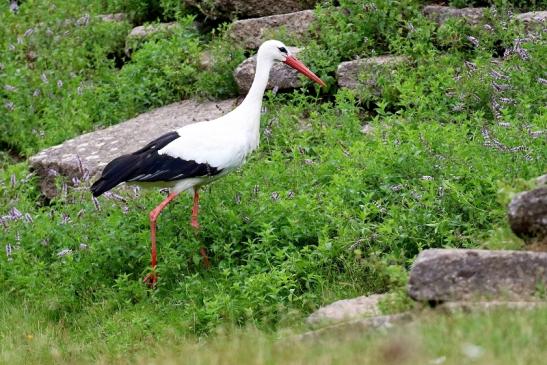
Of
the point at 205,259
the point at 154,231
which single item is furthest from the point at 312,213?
the point at 154,231

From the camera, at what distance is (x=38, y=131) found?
43.7 feet

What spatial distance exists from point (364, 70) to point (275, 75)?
1000 millimetres

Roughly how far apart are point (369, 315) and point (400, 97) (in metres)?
4.68

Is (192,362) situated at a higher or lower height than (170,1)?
higher

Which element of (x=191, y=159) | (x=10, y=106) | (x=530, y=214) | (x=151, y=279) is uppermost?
(x=530, y=214)

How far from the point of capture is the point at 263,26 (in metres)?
13.0

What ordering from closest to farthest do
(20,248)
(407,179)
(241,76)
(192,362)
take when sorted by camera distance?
(192,362)
(407,179)
(20,248)
(241,76)

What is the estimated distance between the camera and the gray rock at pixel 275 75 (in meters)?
12.1

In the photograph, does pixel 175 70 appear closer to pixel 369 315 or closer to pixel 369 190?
pixel 369 190

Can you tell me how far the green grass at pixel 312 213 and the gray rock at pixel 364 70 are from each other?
10 cm

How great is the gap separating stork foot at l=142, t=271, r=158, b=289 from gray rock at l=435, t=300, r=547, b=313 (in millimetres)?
3633

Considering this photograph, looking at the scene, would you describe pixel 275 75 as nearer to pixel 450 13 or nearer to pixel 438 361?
pixel 450 13

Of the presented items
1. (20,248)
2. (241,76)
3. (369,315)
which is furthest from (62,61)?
(369,315)

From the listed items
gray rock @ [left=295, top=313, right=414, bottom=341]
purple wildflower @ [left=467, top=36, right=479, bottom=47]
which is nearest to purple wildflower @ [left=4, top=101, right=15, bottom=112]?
purple wildflower @ [left=467, top=36, right=479, bottom=47]
